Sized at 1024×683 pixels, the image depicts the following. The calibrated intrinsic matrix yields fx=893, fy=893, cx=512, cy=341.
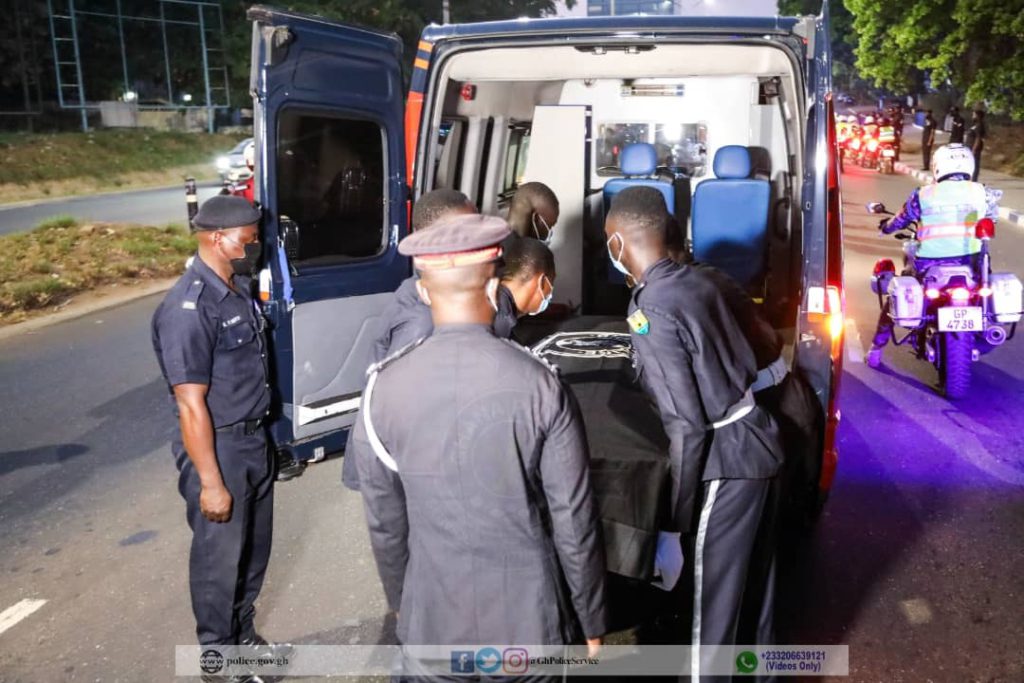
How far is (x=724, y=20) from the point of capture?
4.24 metres

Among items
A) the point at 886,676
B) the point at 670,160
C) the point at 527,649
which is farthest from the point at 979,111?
the point at 527,649

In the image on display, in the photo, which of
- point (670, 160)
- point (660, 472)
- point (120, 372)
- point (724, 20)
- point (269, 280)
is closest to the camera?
point (660, 472)

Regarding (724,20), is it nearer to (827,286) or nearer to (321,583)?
(827,286)

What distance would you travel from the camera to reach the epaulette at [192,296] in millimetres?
2979

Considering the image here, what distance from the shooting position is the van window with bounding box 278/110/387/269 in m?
4.22

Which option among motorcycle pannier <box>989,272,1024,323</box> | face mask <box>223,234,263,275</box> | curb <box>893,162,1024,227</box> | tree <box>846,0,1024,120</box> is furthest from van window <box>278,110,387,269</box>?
tree <box>846,0,1024,120</box>

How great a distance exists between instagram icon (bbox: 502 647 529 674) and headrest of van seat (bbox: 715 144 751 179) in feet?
16.1

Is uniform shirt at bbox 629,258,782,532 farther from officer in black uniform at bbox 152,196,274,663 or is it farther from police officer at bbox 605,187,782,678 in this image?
officer in black uniform at bbox 152,196,274,663

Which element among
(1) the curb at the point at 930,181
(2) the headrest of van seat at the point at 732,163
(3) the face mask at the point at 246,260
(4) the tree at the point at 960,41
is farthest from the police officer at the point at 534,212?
(4) the tree at the point at 960,41

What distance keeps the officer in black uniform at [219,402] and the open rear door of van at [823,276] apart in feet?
7.16

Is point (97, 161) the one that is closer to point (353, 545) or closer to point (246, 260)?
point (353, 545)

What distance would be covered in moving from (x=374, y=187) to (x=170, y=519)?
6.81ft

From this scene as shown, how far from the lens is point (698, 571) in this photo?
9.16ft

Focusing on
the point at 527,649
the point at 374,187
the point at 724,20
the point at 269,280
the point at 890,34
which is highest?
the point at 890,34
